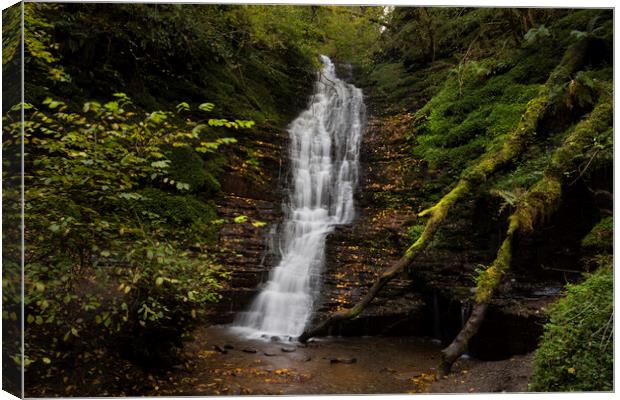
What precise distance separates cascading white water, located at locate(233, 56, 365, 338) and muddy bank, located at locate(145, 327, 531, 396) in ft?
1.74

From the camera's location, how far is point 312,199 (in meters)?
7.70

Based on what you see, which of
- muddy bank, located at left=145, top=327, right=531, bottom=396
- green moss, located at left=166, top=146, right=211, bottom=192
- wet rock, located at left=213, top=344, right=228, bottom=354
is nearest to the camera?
muddy bank, located at left=145, top=327, right=531, bottom=396

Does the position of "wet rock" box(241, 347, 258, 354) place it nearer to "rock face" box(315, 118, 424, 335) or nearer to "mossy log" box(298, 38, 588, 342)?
"mossy log" box(298, 38, 588, 342)

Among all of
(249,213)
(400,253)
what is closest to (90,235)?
(249,213)

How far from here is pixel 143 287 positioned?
356 centimetres

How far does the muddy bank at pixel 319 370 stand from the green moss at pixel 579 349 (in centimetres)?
58

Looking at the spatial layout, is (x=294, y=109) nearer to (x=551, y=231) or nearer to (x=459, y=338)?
(x=551, y=231)

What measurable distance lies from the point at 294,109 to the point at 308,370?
542 cm

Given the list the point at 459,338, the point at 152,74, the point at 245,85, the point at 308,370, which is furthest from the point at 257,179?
the point at 459,338

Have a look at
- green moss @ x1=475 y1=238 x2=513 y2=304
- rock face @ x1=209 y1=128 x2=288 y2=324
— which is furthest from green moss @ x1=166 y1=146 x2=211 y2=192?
green moss @ x1=475 y1=238 x2=513 y2=304

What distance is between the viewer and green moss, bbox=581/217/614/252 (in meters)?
5.02

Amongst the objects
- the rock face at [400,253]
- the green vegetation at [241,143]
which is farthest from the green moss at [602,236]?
the rock face at [400,253]

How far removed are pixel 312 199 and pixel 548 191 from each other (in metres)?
3.35

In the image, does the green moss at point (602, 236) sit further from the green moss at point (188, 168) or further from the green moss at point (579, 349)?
the green moss at point (188, 168)
